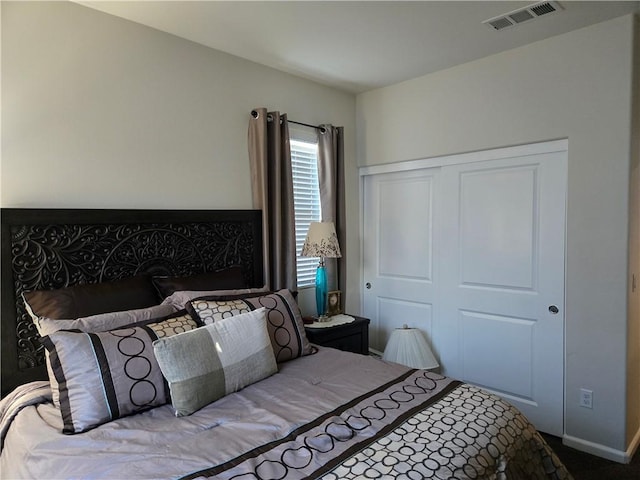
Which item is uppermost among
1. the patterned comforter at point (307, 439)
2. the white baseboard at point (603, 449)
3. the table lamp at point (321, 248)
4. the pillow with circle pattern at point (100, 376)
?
the table lamp at point (321, 248)

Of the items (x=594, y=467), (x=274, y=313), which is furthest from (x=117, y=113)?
(x=594, y=467)

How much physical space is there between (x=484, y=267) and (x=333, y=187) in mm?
1320

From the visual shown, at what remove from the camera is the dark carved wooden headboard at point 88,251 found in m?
2.00

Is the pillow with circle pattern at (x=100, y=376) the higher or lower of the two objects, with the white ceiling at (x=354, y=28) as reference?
lower

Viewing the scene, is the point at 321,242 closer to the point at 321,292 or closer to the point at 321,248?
the point at 321,248

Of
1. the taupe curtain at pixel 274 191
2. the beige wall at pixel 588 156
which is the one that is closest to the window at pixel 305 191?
the taupe curtain at pixel 274 191

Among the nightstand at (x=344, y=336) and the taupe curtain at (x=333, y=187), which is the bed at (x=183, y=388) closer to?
the nightstand at (x=344, y=336)

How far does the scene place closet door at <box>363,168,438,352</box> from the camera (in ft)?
11.4

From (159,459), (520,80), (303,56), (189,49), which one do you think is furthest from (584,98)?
(159,459)

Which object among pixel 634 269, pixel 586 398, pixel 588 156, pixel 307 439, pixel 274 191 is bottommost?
pixel 586 398

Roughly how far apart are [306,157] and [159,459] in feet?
8.45

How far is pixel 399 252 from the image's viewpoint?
367cm

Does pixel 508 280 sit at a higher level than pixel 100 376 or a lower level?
higher

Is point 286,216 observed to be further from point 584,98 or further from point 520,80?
point 584,98
